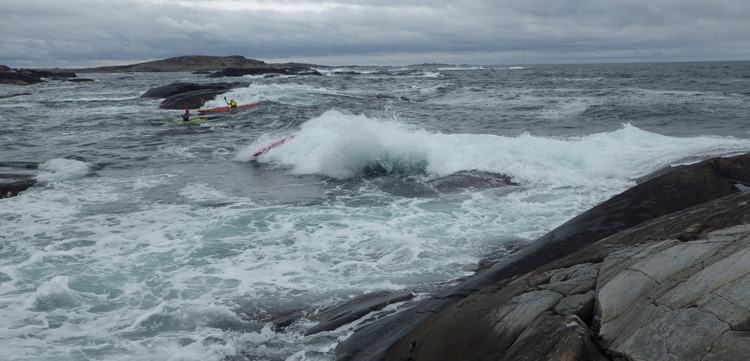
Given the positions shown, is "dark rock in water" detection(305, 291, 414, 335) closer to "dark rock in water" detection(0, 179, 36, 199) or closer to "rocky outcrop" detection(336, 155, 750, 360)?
"rocky outcrop" detection(336, 155, 750, 360)

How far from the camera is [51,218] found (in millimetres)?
10500

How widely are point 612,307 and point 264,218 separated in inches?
311

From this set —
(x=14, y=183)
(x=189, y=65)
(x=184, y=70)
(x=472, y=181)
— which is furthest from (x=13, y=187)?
(x=189, y=65)

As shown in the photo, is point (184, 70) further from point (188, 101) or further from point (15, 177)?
point (15, 177)

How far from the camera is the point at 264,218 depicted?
411 inches

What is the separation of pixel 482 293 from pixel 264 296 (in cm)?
338

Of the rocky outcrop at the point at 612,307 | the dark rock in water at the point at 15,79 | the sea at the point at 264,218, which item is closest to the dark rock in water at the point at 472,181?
the sea at the point at 264,218

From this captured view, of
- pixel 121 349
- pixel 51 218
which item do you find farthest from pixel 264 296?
pixel 51 218

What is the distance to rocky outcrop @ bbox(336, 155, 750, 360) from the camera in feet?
9.89

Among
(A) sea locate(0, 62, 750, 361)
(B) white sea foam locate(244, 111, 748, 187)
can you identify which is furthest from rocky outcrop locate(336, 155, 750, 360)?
(B) white sea foam locate(244, 111, 748, 187)

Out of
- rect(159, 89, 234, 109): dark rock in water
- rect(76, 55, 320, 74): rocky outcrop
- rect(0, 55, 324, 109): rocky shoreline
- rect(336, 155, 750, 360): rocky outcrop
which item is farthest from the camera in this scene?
rect(76, 55, 320, 74): rocky outcrop

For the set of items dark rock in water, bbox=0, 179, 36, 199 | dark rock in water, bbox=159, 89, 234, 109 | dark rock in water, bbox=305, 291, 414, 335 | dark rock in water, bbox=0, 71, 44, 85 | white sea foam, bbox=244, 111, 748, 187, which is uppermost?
dark rock in water, bbox=0, 71, 44, 85

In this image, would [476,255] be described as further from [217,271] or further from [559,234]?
[217,271]

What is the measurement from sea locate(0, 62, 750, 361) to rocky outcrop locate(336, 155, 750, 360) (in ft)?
3.74
